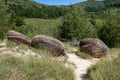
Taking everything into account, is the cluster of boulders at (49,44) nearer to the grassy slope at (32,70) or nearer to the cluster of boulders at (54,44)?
the cluster of boulders at (54,44)

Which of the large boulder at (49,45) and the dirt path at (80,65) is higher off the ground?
the large boulder at (49,45)

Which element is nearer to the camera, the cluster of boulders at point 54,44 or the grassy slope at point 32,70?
the grassy slope at point 32,70

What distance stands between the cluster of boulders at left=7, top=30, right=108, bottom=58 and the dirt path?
73cm

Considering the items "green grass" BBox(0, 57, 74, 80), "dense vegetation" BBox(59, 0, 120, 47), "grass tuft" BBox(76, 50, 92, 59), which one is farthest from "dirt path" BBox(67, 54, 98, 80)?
"dense vegetation" BBox(59, 0, 120, 47)

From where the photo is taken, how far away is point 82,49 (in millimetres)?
15398

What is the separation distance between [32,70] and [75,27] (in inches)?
814

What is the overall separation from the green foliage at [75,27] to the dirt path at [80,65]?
1326cm

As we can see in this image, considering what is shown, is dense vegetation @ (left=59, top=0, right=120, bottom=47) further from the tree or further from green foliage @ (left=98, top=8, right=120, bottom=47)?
the tree

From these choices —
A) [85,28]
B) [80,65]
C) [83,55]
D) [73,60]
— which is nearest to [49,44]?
[73,60]

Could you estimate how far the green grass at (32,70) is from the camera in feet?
24.9

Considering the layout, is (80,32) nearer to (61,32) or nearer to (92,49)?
(61,32)

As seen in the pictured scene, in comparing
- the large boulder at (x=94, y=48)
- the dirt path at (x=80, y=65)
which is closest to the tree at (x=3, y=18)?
the large boulder at (x=94, y=48)

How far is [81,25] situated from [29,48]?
51.2 ft

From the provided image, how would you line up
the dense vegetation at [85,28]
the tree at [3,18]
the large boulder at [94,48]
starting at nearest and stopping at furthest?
the large boulder at [94,48] < the dense vegetation at [85,28] < the tree at [3,18]
